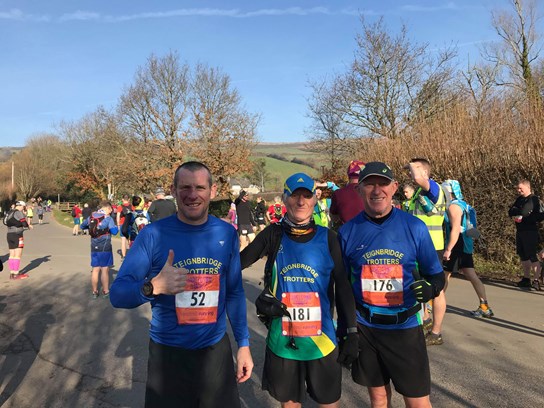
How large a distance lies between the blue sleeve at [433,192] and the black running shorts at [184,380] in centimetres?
279

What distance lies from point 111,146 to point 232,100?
14.5 metres

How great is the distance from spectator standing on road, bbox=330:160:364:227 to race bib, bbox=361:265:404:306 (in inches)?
Result: 80.1

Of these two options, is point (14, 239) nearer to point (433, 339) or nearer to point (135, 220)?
point (135, 220)

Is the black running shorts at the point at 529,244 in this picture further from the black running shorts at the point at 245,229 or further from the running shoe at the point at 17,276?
the running shoe at the point at 17,276

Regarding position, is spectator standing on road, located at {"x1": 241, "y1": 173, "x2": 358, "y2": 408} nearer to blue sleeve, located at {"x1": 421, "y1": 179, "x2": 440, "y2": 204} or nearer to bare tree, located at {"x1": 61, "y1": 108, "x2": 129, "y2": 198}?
blue sleeve, located at {"x1": 421, "y1": 179, "x2": 440, "y2": 204}

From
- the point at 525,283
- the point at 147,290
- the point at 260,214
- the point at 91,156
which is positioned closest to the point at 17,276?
the point at 147,290

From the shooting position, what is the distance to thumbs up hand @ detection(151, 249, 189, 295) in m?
2.06

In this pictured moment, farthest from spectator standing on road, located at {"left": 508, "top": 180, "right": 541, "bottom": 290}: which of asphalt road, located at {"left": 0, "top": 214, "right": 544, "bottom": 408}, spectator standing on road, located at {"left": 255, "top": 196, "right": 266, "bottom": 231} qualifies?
spectator standing on road, located at {"left": 255, "top": 196, "right": 266, "bottom": 231}

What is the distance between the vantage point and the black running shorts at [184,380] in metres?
2.24

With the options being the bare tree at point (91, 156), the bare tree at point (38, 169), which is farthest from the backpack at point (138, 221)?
the bare tree at point (38, 169)

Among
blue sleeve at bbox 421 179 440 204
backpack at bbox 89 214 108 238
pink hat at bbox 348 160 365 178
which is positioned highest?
pink hat at bbox 348 160 365 178

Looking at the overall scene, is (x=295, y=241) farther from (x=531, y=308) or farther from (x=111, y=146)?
(x=111, y=146)

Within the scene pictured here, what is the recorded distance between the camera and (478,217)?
9.95 meters

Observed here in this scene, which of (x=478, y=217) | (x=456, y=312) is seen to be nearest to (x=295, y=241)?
(x=456, y=312)
